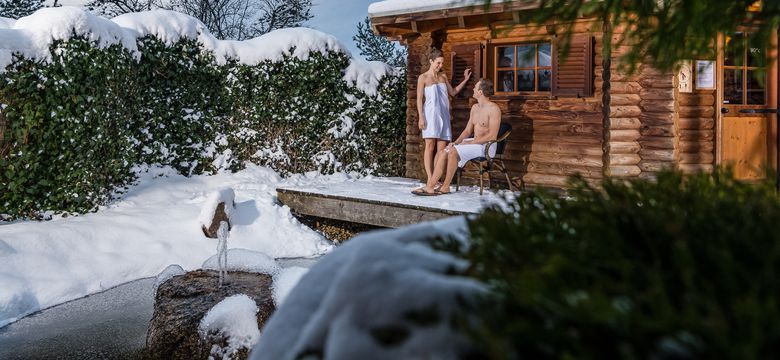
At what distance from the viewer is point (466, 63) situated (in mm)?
10156

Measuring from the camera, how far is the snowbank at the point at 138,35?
8.07m

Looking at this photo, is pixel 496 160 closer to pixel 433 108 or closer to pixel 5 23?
pixel 433 108

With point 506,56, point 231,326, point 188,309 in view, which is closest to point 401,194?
point 506,56

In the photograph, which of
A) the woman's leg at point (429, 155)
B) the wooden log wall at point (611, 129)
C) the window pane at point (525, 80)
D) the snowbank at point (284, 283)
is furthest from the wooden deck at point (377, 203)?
the snowbank at point (284, 283)

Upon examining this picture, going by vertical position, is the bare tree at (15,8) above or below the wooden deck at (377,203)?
above

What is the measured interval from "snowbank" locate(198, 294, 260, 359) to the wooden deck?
353cm

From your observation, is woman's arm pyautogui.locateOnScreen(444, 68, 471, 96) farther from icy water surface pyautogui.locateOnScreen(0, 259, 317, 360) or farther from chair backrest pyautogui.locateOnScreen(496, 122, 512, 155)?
icy water surface pyautogui.locateOnScreen(0, 259, 317, 360)

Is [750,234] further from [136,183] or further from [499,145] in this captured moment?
[136,183]

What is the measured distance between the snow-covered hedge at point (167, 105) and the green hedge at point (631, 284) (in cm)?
783

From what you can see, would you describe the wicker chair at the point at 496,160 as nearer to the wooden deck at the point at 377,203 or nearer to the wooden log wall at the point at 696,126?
the wooden deck at the point at 377,203

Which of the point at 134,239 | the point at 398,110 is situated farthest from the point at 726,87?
the point at 134,239

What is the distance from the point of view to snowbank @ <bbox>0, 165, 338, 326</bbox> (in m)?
6.23

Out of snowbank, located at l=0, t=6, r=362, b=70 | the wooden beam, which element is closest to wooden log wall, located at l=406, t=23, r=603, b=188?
the wooden beam

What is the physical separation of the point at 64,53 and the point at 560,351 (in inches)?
338
